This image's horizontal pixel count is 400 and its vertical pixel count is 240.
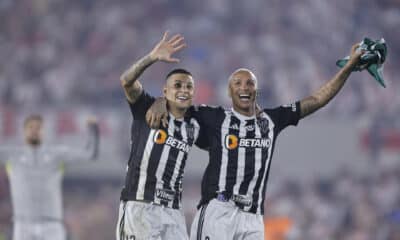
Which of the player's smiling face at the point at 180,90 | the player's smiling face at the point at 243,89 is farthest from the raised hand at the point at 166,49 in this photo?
the player's smiling face at the point at 243,89

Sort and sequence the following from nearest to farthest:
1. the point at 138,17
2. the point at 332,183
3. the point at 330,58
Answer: the point at 332,183 < the point at 330,58 < the point at 138,17

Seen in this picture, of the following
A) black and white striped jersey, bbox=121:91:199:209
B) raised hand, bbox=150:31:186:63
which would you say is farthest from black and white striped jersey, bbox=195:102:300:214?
raised hand, bbox=150:31:186:63

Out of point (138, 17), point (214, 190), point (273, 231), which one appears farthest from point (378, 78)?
point (138, 17)

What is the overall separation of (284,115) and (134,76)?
1341 millimetres

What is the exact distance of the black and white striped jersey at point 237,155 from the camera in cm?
749

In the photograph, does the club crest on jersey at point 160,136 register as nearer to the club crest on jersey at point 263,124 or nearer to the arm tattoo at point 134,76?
the arm tattoo at point 134,76

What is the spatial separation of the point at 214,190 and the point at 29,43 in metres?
11.9

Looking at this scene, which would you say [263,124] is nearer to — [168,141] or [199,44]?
[168,141]

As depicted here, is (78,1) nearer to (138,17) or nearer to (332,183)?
(138,17)

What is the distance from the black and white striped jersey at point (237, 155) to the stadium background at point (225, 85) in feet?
23.9

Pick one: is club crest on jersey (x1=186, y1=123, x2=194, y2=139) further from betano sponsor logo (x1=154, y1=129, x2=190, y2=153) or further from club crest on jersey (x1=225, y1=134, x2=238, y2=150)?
club crest on jersey (x1=225, y1=134, x2=238, y2=150)

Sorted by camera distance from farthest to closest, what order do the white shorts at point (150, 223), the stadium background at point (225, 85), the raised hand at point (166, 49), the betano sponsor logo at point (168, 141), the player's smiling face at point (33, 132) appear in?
the stadium background at point (225, 85)
the player's smiling face at point (33, 132)
the betano sponsor logo at point (168, 141)
the white shorts at point (150, 223)
the raised hand at point (166, 49)

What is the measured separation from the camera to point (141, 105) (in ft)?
24.5

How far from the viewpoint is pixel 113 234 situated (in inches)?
630
